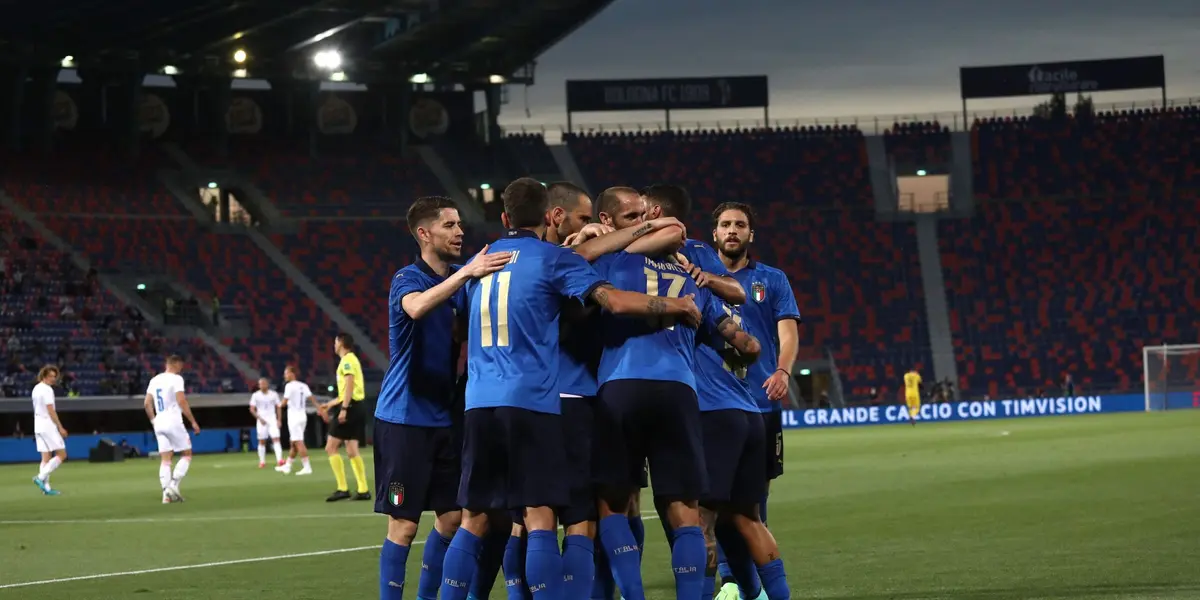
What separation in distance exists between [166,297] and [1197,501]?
38.5 metres

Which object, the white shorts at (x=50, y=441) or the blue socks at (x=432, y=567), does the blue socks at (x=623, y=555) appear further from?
the white shorts at (x=50, y=441)

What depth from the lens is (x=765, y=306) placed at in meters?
10.2

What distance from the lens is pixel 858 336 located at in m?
55.5

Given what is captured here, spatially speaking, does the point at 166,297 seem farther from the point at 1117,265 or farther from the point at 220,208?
the point at 1117,265

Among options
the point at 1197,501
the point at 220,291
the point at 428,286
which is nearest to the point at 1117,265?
the point at 220,291

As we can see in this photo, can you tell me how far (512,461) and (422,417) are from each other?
1247 millimetres

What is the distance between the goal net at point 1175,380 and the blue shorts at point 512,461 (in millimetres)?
46737

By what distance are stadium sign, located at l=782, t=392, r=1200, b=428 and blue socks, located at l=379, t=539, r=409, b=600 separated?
137ft

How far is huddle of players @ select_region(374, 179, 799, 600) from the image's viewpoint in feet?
25.8

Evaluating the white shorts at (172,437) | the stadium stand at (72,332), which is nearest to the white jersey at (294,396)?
the white shorts at (172,437)

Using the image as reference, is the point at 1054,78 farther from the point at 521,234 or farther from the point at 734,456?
the point at 521,234

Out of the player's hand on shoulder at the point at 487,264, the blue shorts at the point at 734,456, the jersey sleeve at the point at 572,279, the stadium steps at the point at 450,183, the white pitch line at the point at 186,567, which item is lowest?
the white pitch line at the point at 186,567

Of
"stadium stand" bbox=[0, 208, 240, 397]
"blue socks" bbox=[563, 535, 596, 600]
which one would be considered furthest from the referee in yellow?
"stadium stand" bbox=[0, 208, 240, 397]

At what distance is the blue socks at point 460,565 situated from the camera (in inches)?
325
